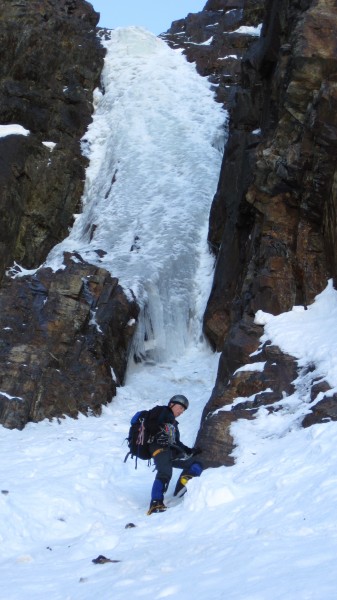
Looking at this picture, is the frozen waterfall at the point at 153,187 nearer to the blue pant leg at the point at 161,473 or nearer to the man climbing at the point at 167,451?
the man climbing at the point at 167,451

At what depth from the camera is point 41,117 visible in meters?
23.4

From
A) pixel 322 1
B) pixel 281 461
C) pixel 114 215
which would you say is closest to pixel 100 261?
pixel 114 215

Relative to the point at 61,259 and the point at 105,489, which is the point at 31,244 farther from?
the point at 105,489

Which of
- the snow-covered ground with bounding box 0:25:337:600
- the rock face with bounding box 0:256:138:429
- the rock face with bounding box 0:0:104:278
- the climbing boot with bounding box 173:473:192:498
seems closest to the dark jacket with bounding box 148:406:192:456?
the climbing boot with bounding box 173:473:192:498

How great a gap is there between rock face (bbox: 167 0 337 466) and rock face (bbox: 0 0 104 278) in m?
5.99

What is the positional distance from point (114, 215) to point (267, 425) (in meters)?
13.2

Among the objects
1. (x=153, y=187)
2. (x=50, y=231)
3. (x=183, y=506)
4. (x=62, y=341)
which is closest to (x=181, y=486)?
(x=183, y=506)

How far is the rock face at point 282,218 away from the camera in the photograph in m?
10.4

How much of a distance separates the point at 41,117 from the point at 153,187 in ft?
14.3

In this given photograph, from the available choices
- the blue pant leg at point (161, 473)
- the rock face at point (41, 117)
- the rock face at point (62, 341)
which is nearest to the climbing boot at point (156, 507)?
the blue pant leg at point (161, 473)

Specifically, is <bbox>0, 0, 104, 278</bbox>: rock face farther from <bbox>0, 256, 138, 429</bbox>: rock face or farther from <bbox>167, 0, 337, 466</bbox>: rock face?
<bbox>167, 0, 337, 466</bbox>: rock face

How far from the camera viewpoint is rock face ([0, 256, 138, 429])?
13.9m

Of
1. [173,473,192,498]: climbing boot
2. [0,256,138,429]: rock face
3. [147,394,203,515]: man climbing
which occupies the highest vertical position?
[147,394,203,515]: man climbing

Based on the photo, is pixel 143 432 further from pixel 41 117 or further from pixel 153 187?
pixel 41 117
